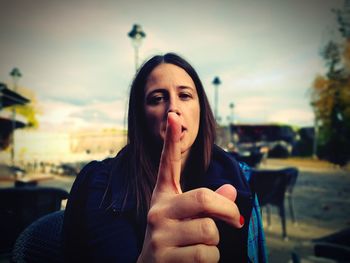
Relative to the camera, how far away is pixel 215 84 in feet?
54.1

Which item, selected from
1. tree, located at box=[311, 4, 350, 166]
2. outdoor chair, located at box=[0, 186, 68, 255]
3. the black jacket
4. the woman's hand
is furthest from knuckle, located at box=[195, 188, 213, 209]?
tree, located at box=[311, 4, 350, 166]

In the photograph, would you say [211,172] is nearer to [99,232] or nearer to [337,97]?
[99,232]

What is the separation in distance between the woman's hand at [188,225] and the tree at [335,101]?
19.9m

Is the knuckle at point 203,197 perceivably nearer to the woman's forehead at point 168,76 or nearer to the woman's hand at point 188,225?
the woman's hand at point 188,225

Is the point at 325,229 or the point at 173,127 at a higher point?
the point at 173,127

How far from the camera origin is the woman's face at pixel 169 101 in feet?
4.75

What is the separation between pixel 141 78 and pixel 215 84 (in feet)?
50.7

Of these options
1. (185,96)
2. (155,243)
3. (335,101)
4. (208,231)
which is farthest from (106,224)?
(335,101)

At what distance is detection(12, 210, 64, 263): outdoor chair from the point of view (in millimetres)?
1139

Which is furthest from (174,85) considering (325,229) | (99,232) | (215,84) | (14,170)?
(215,84)

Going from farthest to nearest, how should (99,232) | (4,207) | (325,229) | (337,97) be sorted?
1. (337,97)
2. (325,229)
3. (4,207)
4. (99,232)

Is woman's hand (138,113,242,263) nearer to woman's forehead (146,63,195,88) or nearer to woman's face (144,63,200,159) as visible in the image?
woman's face (144,63,200,159)

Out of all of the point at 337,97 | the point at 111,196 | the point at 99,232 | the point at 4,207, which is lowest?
the point at 4,207

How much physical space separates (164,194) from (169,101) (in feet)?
2.73
